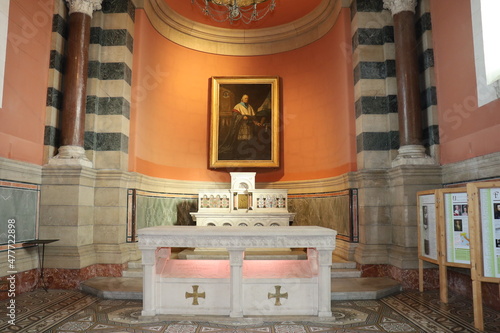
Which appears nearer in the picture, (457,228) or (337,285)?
(457,228)

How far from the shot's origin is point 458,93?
17.3 feet

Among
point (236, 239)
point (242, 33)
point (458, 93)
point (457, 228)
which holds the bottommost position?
point (236, 239)

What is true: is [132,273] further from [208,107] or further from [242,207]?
[208,107]

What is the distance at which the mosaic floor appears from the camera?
3762 millimetres

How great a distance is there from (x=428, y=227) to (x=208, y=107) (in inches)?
216

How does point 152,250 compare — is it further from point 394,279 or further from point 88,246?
point 394,279

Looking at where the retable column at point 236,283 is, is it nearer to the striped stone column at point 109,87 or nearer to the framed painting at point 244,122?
the striped stone column at point 109,87

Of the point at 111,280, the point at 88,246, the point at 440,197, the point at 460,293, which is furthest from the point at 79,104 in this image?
the point at 460,293

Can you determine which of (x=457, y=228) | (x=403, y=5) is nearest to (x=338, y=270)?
(x=457, y=228)

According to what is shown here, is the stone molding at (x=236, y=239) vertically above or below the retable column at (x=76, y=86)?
below

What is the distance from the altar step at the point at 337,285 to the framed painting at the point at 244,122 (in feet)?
10.4

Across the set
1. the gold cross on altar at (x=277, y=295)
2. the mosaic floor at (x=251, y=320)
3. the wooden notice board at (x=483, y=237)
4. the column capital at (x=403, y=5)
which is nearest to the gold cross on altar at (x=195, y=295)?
→ the mosaic floor at (x=251, y=320)

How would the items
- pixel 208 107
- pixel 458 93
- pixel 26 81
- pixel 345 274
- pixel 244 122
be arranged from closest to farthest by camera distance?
pixel 458 93, pixel 26 81, pixel 345 274, pixel 244 122, pixel 208 107

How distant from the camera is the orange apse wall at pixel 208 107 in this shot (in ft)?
22.9
